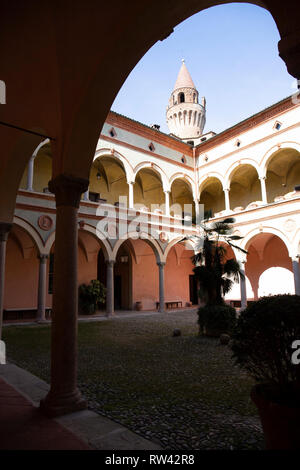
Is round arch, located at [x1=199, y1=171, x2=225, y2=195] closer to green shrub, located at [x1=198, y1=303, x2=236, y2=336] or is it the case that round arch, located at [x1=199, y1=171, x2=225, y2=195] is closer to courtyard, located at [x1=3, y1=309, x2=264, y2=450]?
green shrub, located at [x1=198, y1=303, x2=236, y2=336]

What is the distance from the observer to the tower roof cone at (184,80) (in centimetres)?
3130

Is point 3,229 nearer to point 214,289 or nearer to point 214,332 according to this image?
point 214,289

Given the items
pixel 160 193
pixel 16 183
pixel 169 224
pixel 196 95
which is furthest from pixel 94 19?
pixel 196 95

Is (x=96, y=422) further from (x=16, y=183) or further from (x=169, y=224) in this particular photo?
(x=169, y=224)

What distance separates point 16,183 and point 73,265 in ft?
11.7

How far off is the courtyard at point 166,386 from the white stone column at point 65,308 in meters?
0.51

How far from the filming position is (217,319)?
29.0 feet

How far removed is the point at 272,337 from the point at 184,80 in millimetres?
33928

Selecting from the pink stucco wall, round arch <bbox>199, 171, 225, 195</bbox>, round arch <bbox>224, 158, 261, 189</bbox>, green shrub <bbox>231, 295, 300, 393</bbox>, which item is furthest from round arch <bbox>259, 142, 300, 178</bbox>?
green shrub <bbox>231, 295, 300, 393</bbox>

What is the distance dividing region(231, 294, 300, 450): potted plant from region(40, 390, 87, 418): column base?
200cm

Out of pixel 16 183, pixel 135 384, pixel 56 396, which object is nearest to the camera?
pixel 56 396

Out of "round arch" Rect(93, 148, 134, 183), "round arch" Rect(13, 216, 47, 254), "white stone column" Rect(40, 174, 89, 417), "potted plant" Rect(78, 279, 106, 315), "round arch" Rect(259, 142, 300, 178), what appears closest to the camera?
"white stone column" Rect(40, 174, 89, 417)

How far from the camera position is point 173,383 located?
4.74m

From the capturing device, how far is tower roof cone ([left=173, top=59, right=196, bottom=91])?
31298mm
